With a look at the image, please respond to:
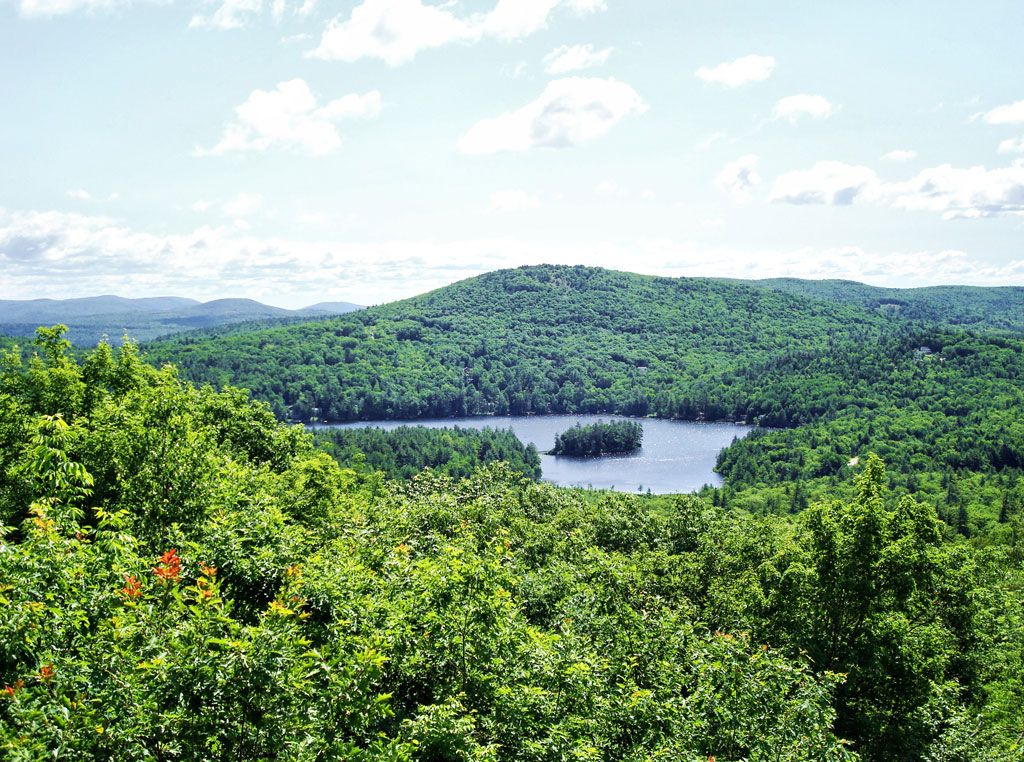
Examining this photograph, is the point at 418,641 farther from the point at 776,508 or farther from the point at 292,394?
the point at 292,394

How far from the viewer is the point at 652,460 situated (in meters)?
147

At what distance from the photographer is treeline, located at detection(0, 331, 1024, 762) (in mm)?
6223

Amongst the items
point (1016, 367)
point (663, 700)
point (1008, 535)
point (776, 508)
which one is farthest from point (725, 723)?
point (1016, 367)

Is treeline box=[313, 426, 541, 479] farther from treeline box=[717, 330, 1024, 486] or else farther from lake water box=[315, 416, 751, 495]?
treeline box=[717, 330, 1024, 486]

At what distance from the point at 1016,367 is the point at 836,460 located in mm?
73718

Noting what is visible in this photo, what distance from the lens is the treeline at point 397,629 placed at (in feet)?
20.4

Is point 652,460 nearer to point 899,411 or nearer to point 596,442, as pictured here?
point 596,442

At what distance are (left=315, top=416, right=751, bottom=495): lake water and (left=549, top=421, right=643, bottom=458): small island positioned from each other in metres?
2.97

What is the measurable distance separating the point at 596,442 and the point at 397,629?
14824cm

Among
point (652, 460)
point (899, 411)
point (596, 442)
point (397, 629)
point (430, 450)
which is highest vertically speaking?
point (397, 629)

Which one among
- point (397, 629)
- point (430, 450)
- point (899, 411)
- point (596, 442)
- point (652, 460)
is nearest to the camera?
point (397, 629)

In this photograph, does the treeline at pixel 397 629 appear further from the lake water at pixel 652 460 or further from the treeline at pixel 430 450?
the treeline at pixel 430 450

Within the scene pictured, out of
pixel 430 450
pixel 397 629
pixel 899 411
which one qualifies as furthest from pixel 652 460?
pixel 397 629

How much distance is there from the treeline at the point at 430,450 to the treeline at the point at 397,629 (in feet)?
292
